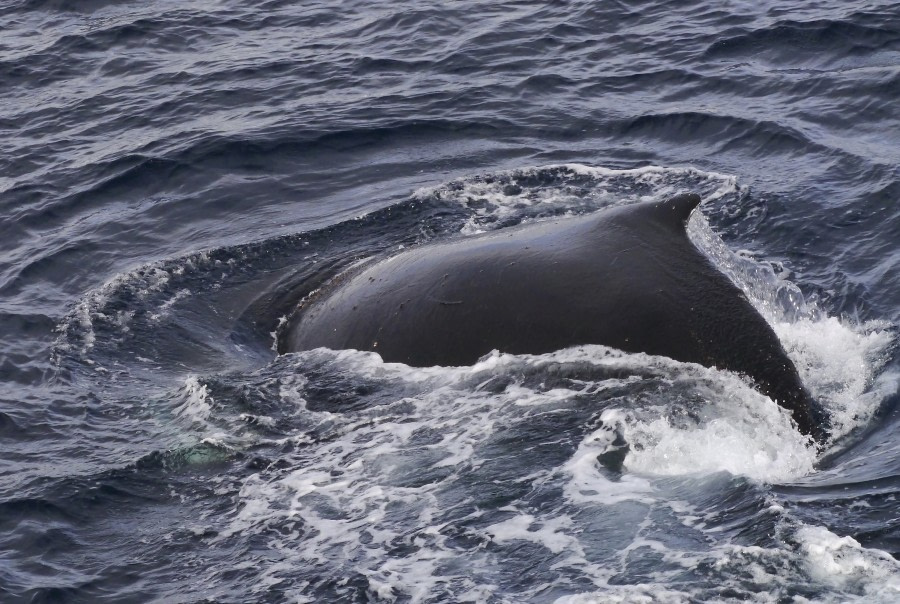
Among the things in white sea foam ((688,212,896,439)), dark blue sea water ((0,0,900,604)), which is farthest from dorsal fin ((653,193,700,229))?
dark blue sea water ((0,0,900,604))

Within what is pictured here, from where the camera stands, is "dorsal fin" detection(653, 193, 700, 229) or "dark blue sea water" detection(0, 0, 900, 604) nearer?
"dark blue sea water" detection(0, 0, 900, 604)

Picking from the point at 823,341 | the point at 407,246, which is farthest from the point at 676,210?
the point at 407,246

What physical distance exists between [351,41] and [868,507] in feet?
54.4

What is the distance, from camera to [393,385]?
384 inches

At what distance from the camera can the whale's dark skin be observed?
335 inches

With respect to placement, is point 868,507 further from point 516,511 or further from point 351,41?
point 351,41

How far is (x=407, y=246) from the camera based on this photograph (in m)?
12.9

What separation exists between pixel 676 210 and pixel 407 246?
14.4 feet

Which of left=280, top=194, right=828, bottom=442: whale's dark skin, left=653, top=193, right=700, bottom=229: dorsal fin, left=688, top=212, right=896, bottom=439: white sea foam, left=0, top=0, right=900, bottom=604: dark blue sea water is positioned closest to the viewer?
left=0, top=0, right=900, bottom=604: dark blue sea water

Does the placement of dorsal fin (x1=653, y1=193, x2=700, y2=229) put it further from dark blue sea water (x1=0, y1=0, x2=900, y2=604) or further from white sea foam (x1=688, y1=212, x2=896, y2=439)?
dark blue sea water (x1=0, y1=0, x2=900, y2=604)

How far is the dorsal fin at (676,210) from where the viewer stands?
905 centimetres

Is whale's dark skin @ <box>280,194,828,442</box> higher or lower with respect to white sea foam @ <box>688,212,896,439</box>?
higher

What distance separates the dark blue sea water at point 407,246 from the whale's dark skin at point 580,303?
18 centimetres

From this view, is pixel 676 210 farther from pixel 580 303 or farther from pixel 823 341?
pixel 823 341
